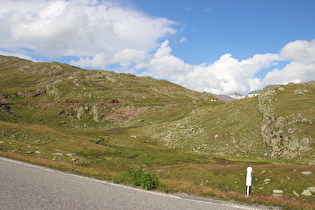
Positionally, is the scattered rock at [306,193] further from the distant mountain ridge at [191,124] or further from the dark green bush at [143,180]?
the distant mountain ridge at [191,124]

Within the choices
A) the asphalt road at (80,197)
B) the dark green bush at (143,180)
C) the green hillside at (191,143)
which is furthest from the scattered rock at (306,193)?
the dark green bush at (143,180)

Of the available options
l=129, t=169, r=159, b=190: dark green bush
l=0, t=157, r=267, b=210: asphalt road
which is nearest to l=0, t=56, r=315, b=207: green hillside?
l=129, t=169, r=159, b=190: dark green bush

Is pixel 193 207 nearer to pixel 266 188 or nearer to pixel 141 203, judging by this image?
pixel 141 203

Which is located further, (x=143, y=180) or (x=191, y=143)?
(x=191, y=143)

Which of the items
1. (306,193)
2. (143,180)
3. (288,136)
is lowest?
(306,193)

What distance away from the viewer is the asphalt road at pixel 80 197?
1138cm

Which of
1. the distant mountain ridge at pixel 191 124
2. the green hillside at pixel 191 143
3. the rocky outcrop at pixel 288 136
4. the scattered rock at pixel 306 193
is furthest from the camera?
the distant mountain ridge at pixel 191 124

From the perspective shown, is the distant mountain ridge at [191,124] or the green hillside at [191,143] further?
the distant mountain ridge at [191,124]

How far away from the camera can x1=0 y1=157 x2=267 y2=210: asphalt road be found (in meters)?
11.4

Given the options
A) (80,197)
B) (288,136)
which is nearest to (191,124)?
(288,136)

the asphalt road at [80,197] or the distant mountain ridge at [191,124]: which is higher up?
the distant mountain ridge at [191,124]

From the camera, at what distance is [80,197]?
12.6 metres

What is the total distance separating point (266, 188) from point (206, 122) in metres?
53.3

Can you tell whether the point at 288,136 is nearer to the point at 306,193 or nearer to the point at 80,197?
the point at 306,193
